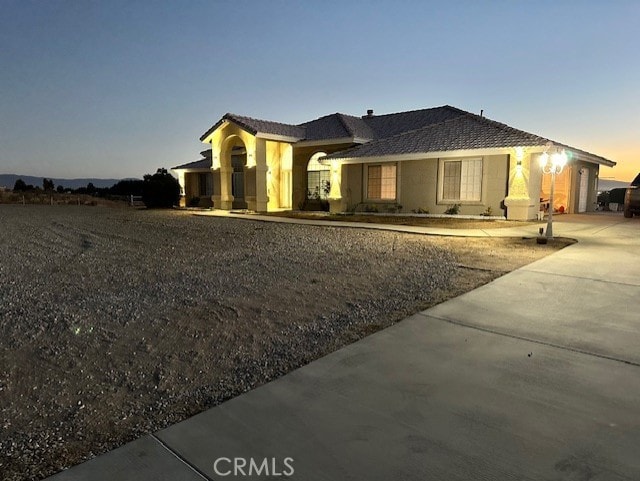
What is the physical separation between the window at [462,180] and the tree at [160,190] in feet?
65.0

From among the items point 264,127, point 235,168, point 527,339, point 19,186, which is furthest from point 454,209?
point 19,186

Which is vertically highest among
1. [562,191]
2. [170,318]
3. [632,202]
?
[562,191]

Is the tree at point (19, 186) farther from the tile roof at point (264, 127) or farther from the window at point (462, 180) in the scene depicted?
the window at point (462, 180)

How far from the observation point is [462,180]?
17.2 metres

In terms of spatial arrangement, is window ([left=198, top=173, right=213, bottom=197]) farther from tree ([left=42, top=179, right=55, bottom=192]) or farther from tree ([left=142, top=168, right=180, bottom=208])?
tree ([left=42, top=179, right=55, bottom=192])

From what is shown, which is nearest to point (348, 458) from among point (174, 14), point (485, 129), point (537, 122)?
point (485, 129)

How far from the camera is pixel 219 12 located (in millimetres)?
18844

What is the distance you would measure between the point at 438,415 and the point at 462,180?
16.1 m

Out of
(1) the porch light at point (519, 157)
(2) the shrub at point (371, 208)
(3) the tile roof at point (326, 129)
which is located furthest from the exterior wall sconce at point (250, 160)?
(1) the porch light at point (519, 157)

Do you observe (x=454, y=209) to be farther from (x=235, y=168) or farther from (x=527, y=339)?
(x=235, y=168)

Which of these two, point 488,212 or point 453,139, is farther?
point 453,139

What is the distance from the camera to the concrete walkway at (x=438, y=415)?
208 cm

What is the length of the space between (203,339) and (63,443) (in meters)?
1.74

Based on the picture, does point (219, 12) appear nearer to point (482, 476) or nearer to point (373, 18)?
point (373, 18)
